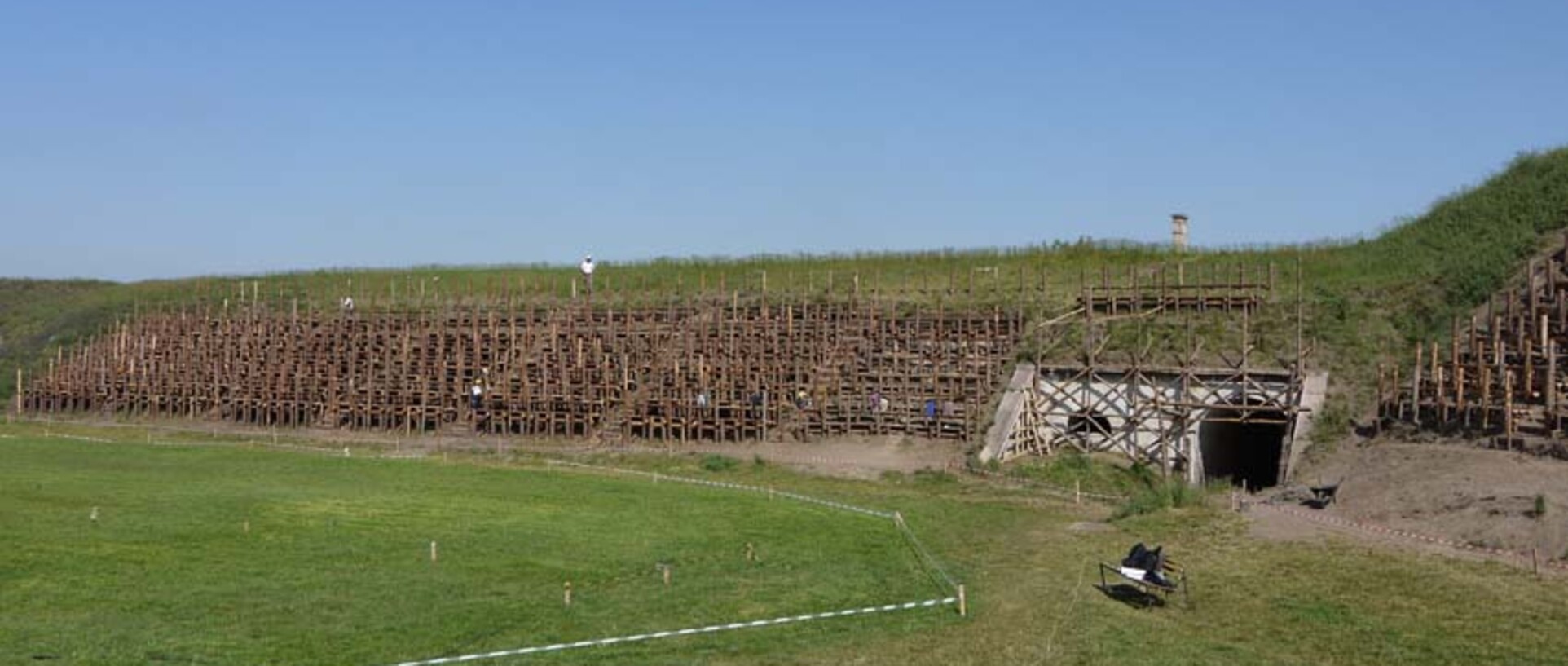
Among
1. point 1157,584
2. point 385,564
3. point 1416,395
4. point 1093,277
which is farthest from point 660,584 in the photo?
point 1093,277

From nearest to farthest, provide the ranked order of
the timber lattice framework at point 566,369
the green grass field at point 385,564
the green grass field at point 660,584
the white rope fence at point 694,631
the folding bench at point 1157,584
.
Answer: the white rope fence at point 694,631
the green grass field at point 660,584
the green grass field at point 385,564
the folding bench at point 1157,584
the timber lattice framework at point 566,369

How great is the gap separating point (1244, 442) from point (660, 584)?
2573 centimetres

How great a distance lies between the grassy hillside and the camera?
136 ft

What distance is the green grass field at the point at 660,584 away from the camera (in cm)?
1762

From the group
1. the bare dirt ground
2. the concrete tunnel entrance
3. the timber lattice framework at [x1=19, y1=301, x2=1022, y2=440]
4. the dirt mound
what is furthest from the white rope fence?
the timber lattice framework at [x1=19, y1=301, x2=1022, y2=440]

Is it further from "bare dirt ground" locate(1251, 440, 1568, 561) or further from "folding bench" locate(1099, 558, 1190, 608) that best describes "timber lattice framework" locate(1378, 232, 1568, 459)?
"folding bench" locate(1099, 558, 1190, 608)

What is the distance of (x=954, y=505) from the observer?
3266cm

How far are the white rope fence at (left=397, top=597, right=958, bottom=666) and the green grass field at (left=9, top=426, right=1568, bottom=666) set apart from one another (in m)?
0.30

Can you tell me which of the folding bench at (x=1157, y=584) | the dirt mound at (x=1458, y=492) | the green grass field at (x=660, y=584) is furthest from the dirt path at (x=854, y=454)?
the folding bench at (x=1157, y=584)

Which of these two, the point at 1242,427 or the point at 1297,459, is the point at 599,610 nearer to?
the point at 1297,459

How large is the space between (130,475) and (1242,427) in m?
30.3

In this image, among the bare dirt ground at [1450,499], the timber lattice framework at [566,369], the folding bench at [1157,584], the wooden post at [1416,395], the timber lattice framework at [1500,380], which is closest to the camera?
the folding bench at [1157,584]

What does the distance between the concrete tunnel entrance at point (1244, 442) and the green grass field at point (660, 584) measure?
775cm

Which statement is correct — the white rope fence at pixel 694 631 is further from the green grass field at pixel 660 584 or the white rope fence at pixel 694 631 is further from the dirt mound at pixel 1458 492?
the dirt mound at pixel 1458 492
